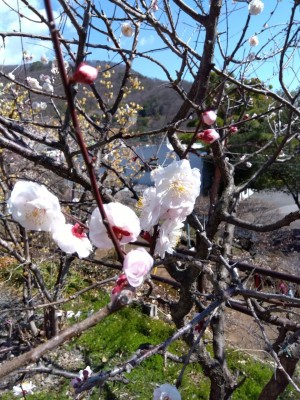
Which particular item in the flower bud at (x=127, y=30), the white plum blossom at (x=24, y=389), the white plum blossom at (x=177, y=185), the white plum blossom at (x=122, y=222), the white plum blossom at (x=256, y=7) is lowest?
the white plum blossom at (x=24, y=389)

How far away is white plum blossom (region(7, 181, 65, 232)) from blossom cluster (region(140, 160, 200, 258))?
18 cm

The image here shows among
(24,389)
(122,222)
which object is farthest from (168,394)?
(24,389)

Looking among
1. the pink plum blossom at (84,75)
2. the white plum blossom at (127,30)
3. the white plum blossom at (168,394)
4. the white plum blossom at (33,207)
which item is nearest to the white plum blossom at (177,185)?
the white plum blossom at (33,207)

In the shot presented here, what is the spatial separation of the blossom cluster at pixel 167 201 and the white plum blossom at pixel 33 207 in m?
0.18

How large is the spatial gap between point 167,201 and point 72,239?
214 millimetres

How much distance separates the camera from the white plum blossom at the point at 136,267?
2.04ft

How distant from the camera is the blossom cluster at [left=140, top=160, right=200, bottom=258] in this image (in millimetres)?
798

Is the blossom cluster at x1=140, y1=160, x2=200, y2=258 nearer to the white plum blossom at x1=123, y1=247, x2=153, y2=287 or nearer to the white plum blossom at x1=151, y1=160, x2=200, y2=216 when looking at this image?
the white plum blossom at x1=151, y1=160, x2=200, y2=216

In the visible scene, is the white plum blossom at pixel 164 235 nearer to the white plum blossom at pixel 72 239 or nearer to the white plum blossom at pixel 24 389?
the white plum blossom at pixel 72 239

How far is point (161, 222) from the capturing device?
2.71ft

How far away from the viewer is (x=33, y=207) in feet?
2.56

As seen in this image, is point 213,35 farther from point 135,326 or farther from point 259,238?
point 259,238

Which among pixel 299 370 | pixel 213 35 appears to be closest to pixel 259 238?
pixel 299 370

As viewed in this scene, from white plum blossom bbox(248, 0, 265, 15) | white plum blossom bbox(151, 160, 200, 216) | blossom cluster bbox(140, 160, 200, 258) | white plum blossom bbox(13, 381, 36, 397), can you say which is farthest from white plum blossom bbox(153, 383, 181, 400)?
white plum blossom bbox(248, 0, 265, 15)
